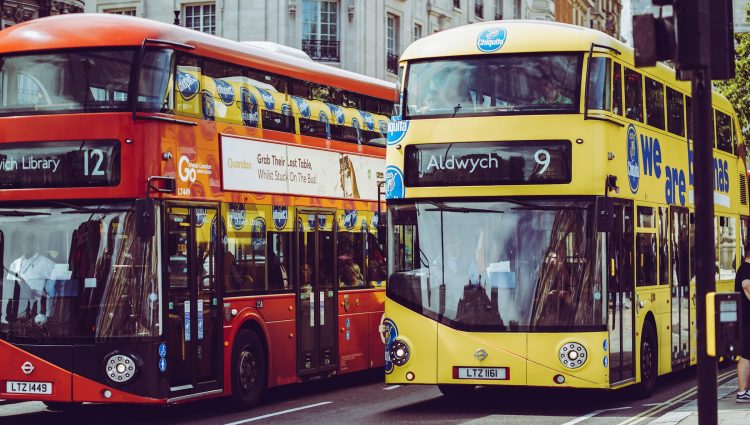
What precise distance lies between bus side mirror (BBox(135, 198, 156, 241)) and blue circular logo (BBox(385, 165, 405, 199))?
301cm

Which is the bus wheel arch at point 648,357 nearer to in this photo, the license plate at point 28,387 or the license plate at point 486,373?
the license plate at point 486,373

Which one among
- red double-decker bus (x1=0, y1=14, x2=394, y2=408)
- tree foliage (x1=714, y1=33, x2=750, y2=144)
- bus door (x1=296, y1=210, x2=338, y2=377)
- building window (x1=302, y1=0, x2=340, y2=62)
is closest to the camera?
red double-decker bus (x1=0, y1=14, x2=394, y2=408)

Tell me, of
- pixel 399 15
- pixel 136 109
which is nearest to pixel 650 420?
pixel 136 109

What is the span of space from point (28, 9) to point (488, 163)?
22.2m

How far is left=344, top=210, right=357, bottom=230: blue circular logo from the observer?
20.2m

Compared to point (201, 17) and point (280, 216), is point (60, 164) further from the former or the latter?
point (201, 17)

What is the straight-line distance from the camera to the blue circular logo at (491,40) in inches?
651

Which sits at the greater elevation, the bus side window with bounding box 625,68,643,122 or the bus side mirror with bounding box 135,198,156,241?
the bus side window with bounding box 625,68,643,122

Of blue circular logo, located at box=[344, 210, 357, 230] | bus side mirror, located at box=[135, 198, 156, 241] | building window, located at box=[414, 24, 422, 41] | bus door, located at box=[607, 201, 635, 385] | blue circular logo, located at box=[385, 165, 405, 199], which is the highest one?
building window, located at box=[414, 24, 422, 41]

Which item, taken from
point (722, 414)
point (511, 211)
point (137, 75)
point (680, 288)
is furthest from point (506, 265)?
point (680, 288)

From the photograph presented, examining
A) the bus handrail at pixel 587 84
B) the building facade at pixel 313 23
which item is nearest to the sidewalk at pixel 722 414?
the bus handrail at pixel 587 84

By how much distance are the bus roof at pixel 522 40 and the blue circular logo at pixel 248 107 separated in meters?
2.01

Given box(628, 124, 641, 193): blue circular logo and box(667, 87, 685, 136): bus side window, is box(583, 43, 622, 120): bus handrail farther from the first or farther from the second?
box(667, 87, 685, 136): bus side window

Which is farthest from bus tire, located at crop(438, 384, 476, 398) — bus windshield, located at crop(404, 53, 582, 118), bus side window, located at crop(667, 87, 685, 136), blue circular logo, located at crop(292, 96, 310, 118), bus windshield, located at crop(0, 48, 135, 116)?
bus windshield, located at crop(0, 48, 135, 116)
